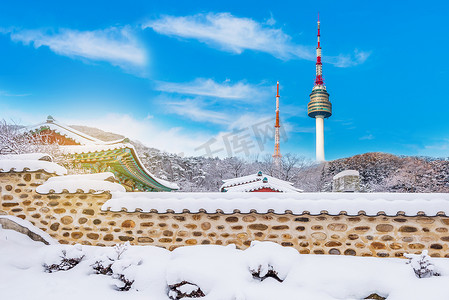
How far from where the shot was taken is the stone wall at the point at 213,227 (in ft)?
15.9

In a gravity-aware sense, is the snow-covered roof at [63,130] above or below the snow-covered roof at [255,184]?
above

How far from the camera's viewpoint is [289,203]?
200 inches

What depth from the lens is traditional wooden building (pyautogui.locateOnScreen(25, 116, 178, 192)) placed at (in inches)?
386

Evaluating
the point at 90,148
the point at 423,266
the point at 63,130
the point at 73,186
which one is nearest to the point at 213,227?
the point at 73,186

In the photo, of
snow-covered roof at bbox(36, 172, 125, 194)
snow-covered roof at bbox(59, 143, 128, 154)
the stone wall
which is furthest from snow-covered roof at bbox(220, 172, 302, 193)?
snow-covered roof at bbox(36, 172, 125, 194)

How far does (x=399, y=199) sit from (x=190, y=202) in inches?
149

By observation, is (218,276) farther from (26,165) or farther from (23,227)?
(26,165)

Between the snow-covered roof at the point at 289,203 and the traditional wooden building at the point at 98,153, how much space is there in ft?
15.0

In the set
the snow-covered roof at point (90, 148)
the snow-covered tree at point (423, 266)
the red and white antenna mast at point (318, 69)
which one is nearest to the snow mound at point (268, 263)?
the snow-covered tree at point (423, 266)

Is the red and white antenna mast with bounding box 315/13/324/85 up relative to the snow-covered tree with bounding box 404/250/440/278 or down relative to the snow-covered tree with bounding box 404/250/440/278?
up

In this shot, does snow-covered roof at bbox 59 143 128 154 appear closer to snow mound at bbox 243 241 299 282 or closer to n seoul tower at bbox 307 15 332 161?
snow mound at bbox 243 241 299 282

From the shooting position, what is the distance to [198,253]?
15.4 ft

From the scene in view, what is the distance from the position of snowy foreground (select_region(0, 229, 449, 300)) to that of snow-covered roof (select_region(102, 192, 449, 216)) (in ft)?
2.54

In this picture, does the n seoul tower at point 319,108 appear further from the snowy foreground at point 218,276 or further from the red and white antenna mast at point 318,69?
the snowy foreground at point 218,276
